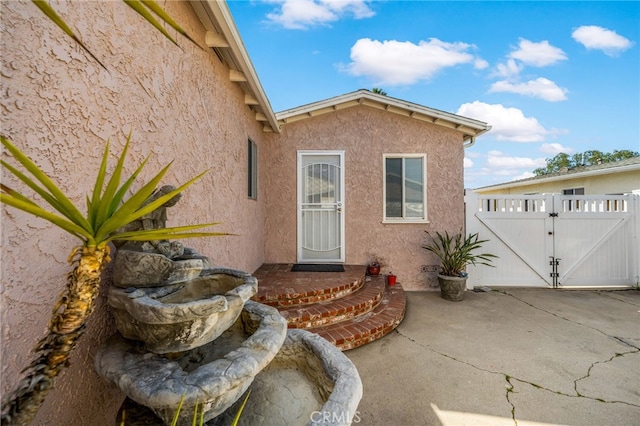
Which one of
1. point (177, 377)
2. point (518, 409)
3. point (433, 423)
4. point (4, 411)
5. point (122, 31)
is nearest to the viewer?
point (4, 411)

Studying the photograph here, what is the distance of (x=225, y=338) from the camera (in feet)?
6.30

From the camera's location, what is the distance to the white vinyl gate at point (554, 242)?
20.6 feet

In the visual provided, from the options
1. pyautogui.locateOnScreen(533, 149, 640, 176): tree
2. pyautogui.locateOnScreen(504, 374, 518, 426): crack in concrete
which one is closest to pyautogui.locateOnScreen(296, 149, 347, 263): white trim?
pyautogui.locateOnScreen(504, 374, 518, 426): crack in concrete

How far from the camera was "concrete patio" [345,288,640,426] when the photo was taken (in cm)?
244

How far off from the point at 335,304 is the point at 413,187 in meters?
3.53

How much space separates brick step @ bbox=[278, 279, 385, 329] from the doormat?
1.01 meters

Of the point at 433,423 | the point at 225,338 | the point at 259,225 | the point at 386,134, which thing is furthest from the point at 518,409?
the point at 386,134

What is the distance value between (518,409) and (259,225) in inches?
193

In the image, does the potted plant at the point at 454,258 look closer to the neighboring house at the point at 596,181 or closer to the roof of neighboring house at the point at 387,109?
the neighboring house at the point at 596,181

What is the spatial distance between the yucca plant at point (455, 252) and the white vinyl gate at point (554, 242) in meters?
0.25

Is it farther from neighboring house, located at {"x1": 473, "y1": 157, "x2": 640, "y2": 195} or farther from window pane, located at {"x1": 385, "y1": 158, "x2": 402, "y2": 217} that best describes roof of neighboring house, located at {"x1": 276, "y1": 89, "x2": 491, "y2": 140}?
neighboring house, located at {"x1": 473, "y1": 157, "x2": 640, "y2": 195}

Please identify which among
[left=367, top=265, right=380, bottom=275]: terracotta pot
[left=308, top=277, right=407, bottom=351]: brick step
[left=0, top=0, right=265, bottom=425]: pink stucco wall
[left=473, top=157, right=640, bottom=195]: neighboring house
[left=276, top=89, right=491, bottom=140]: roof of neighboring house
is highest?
[left=276, top=89, right=491, bottom=140]: roof of neighboring house

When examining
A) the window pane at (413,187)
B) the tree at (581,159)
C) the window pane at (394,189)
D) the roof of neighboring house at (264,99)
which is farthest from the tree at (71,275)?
the tree at (581,159)

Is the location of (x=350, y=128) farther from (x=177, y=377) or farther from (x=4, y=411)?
(x=4, y=411)
